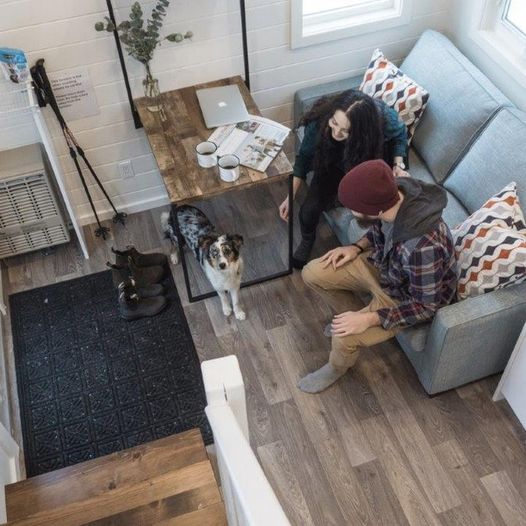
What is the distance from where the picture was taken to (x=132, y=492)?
187 centimetres

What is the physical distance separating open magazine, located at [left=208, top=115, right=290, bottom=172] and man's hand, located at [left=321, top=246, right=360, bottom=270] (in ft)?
1.63

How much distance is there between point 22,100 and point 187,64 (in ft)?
2.71

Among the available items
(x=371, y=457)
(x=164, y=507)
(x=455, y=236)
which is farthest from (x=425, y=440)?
(x=164, y=507)

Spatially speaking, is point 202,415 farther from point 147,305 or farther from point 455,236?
point 455,236

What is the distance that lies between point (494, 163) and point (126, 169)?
6.38ft

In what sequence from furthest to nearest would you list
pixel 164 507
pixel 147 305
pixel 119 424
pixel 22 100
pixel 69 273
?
pixel 69 273 → pixel 147 305 → pixel 22 100 → pixel 119 424 → pixel 164 507

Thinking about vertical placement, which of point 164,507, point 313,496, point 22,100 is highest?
point 22,100

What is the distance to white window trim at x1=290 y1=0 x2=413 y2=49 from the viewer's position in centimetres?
317

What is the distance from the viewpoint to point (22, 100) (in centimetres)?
287

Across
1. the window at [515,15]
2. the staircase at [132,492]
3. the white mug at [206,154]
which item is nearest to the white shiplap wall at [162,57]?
the window at [515,15]

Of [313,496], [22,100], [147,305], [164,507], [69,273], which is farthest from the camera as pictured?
[69,273]

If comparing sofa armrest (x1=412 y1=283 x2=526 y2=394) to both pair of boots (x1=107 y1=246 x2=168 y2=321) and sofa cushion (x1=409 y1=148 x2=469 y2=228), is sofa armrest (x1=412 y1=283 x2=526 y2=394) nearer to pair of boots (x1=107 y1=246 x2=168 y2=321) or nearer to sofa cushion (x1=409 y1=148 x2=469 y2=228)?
sofa cushion (x1=409 y1=148 x2=469 y2=228)

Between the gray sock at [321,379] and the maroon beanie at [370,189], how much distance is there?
0.86 m

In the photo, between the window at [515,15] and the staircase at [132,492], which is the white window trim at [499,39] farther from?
the staircase at [132,492]
